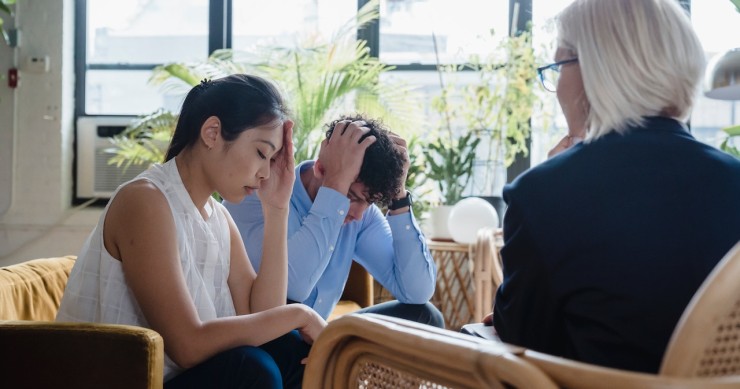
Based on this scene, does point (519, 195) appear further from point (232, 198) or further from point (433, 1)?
point (433, 1)

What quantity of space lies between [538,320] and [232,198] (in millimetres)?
868

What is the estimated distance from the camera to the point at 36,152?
458 cm

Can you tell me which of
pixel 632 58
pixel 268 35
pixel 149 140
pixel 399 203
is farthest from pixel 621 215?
pixel 268 35

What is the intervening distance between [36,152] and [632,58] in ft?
13.8

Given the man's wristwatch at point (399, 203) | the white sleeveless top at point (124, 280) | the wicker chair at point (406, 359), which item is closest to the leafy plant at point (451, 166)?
the man's wristwatch at point (399, 203)

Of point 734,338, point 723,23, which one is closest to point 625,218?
point 734,338

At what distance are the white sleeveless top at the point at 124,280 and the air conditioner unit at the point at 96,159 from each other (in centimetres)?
326

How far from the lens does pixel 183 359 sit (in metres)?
1.42

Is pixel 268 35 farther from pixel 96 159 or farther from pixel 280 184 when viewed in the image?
pixel 280 184

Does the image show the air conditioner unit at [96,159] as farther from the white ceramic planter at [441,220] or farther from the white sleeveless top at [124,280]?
the white sleeveless top at [124,280]

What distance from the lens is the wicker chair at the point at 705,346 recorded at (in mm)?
592

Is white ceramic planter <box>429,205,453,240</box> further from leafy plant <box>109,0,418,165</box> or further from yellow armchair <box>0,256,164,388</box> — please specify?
yellow armchair <box>0,256,164,388</box>

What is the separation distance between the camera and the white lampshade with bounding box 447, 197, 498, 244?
3635 mm

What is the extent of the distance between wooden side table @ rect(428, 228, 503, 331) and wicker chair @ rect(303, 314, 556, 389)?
2.43 meters
